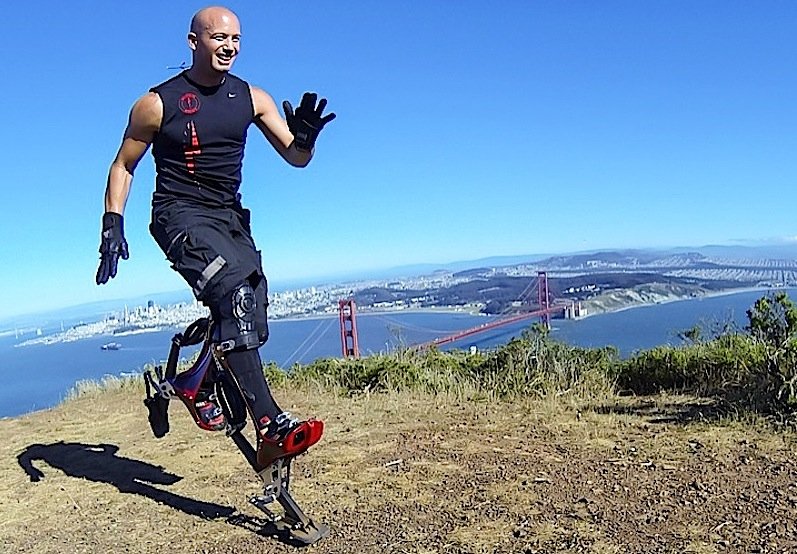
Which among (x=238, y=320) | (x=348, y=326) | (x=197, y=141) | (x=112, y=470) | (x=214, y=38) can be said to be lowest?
(x=112, y=470)

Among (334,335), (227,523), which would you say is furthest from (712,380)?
(334,335)

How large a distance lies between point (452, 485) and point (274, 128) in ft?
6.25

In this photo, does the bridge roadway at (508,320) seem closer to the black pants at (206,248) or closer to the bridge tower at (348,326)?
the bridge tower at (348,326)

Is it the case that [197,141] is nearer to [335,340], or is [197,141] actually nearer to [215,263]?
[215,263]

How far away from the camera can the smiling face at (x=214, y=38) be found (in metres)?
3.19

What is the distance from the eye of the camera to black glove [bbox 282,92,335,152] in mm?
3229

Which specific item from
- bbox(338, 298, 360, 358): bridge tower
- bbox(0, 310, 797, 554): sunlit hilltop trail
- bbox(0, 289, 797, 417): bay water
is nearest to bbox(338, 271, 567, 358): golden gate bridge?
bbox(338, 298, 360, 358): bridge tower

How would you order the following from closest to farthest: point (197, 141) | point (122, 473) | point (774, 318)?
point (197, 141) → point (122, 473) → point (774, 318)

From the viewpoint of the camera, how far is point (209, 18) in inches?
126

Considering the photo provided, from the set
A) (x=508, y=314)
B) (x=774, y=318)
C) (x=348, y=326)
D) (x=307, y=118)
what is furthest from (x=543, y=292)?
(x=307, y=118)

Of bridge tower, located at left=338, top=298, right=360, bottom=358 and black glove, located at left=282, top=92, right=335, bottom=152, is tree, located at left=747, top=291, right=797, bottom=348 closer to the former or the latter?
black glove, located at left=282, top=92, right=335, bottom=152

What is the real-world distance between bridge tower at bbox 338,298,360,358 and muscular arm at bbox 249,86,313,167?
252 inches

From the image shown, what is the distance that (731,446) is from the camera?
3.98 m

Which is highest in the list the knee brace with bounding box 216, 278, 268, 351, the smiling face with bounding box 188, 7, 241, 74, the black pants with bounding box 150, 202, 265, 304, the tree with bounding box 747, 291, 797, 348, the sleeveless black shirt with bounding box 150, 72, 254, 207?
the smiling face with bounding box 188, 7, 241, 74
